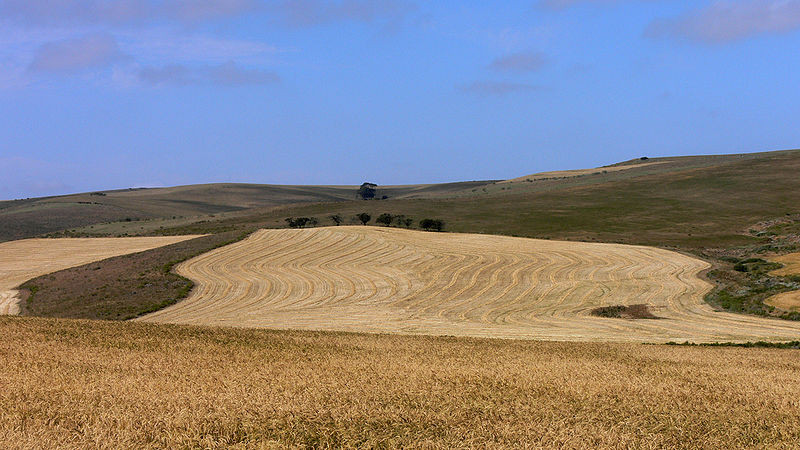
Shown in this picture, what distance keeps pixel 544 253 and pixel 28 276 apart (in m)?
47.0

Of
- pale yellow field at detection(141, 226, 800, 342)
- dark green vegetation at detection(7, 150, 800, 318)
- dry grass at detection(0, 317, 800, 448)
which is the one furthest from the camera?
dark green vegetation at detection(7, 150, 800, 318)

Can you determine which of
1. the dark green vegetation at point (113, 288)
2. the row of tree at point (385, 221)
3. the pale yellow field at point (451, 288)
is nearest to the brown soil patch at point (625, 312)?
the pale yellow field at point (451, 288)

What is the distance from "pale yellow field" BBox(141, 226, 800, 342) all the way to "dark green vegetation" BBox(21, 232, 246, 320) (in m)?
1.74

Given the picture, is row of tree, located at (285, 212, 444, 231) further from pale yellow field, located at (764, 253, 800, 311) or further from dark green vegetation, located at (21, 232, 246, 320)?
pale yellow field, located at (764, 253, 800, 311)

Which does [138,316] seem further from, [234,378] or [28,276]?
[234,378]

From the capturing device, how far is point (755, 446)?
360 inches

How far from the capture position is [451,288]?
5288cm

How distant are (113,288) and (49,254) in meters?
30.8

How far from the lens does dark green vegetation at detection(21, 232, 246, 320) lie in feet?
152

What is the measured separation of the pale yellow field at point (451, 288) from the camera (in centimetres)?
3803

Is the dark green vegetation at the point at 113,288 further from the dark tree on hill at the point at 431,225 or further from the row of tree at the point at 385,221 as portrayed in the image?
the dark tree on hill at the point at 431,225

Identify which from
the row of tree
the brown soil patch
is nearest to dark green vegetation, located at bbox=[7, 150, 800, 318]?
the row of tree

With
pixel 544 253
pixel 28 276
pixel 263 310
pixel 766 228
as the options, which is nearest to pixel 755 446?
pixel 263 310

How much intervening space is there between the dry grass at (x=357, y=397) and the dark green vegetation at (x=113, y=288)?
29512 mm
